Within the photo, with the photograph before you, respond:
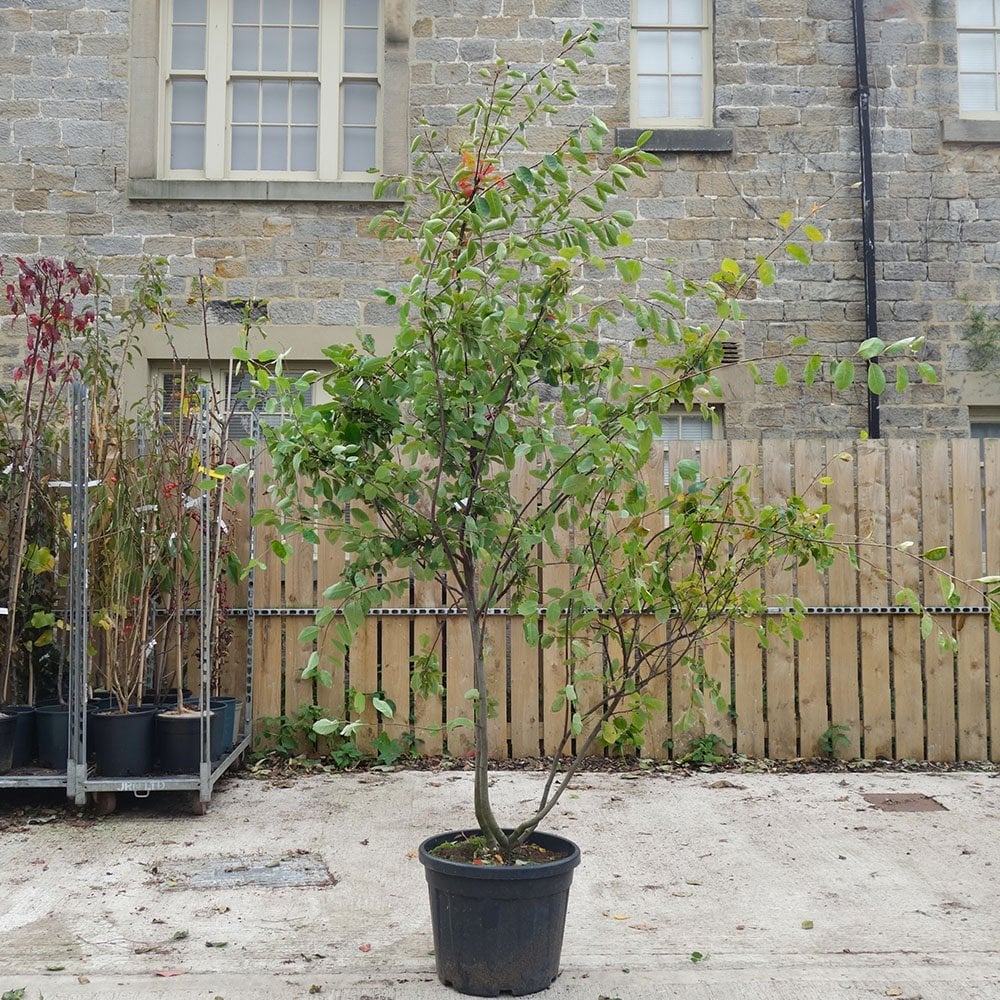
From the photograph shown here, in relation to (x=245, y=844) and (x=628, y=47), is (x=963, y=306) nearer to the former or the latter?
(x=628, y=47)

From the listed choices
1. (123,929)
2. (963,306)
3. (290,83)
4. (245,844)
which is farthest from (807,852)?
(290,83)

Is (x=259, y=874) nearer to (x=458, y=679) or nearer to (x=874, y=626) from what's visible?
(x=458, y=679)

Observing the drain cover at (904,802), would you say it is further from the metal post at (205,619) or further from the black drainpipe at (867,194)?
the metal post at (205,619)

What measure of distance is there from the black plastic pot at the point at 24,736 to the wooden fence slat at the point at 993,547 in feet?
19.9

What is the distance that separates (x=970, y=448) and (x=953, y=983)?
4530 millimetres

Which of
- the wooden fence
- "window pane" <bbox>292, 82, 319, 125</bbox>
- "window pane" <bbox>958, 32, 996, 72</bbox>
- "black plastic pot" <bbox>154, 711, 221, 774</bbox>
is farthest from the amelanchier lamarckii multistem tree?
"window pane" <bbox>958, 32, 996, 72</bbox>

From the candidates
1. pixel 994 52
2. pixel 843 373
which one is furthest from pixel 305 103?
pixel 843 373

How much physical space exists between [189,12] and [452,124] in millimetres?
2475

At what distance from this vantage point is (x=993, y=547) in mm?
7957

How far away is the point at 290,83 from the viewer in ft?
32.8

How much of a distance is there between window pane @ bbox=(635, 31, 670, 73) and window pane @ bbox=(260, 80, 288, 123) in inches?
118

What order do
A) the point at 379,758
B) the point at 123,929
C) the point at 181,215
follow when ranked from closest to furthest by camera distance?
the point at 123,929, the point at 379,758, the point at 181,215

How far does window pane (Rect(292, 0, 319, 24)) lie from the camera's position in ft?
32.8

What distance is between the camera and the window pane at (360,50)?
1001cm
